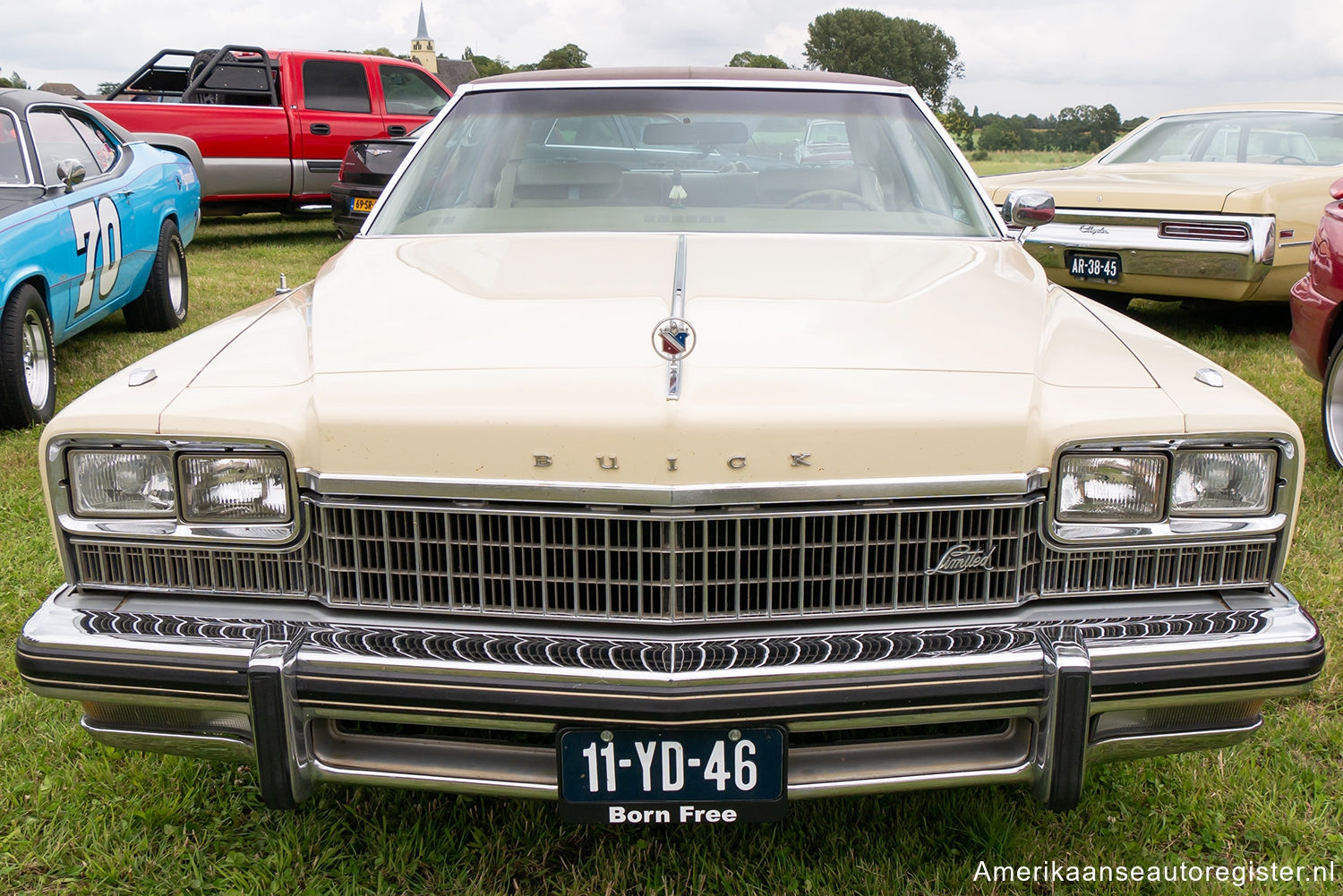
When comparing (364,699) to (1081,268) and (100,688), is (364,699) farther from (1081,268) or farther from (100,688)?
(1081,268)

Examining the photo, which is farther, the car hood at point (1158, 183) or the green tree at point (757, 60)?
the green tree at point (757, 60)

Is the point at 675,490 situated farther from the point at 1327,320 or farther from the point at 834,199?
the point at 1327,320

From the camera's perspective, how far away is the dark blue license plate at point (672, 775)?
175 centimetres

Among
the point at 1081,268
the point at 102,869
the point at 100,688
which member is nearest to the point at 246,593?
the point at 100,688

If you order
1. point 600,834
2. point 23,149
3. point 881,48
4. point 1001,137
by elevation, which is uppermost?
point 881,48

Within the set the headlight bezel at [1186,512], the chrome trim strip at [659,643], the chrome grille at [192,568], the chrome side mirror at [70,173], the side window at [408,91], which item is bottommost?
the chrome trim strip at [659,643]

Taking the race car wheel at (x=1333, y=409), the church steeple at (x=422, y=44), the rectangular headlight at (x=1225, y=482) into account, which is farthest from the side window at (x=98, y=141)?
the church steeple at (x=422, y=44)

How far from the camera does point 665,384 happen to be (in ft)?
5.85

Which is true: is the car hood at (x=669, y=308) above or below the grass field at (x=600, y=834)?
above

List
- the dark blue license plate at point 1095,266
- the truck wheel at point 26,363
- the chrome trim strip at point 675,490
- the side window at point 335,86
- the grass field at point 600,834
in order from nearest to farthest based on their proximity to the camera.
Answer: the chrome trim strip at point 675,490, the grass field at point 600,834, the truck wheel at point 26,363, the dark blue license plate at point 1095,266, the side window at point 335,86

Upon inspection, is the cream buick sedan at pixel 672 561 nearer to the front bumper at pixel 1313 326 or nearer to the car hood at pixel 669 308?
the car hood at pixel 669 308

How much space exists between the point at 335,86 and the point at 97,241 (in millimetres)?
6753

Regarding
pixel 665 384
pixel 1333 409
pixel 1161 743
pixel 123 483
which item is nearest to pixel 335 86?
pixel 1333 409

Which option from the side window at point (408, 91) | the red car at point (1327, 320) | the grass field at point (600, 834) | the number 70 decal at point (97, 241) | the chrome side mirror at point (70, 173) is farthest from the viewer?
the side window at point (408, 91)
